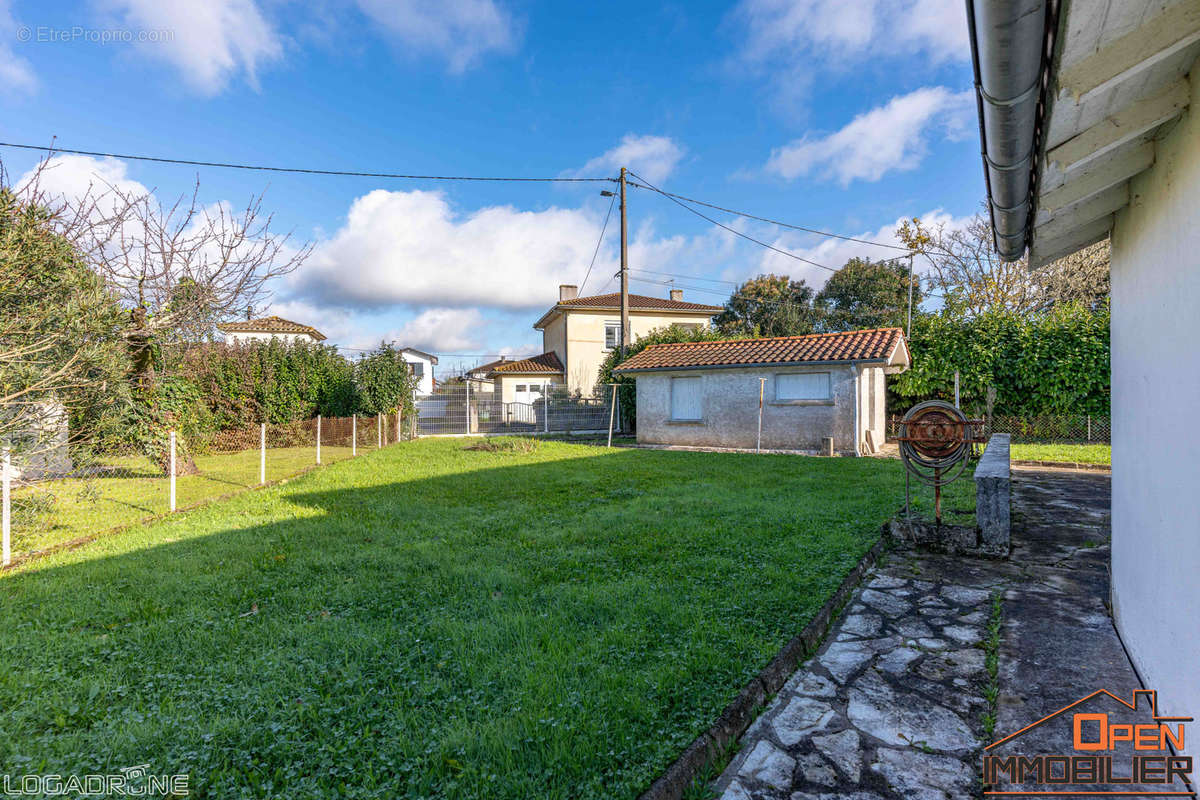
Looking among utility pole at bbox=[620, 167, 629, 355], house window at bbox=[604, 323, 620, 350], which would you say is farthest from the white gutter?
house window at bbox=[604, 323, 620, 350]

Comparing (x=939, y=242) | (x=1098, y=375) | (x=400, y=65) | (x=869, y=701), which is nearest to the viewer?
(x=869, y=701)

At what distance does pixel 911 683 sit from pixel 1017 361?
1742 cm

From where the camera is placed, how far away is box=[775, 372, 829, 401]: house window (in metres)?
15.0

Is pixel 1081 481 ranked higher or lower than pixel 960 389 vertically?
lower

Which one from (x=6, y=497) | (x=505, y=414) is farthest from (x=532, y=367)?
(x=6, y=497)

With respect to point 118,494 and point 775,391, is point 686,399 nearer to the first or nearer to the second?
point 775,391

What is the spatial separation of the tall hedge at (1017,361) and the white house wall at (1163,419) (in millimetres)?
15664

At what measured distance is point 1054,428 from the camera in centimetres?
1563

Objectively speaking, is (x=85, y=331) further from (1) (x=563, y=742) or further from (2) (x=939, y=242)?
(2) (x=939, y=242)

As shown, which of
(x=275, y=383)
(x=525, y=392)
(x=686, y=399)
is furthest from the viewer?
(x=525, y=392)

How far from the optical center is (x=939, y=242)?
26797 millimetres

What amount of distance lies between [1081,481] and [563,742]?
1162 cm

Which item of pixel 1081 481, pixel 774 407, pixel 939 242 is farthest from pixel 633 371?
pixel 939 242

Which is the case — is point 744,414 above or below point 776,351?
below
